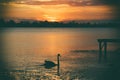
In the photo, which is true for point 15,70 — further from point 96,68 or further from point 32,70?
point 96,68

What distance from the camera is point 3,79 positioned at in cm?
4344

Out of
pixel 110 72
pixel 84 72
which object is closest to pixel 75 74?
pixel 84 72

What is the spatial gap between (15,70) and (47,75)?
7.14 metres

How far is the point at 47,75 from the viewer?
1843 inches

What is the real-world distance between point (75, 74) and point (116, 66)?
7.78 metres

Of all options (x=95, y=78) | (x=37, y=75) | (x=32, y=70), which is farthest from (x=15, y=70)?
(x=95, y=78)

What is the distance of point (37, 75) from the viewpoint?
1822 inches

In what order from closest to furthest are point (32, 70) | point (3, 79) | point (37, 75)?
1. point (3, 79)
2. point (37, 75)
3. point (32, 70)

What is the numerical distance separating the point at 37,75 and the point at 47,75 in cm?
153

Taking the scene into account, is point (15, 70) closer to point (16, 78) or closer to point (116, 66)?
point (16, 78)

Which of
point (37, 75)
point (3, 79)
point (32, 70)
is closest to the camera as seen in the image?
point (3, 79)

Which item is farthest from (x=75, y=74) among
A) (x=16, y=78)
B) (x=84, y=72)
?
(x=16, y=78)

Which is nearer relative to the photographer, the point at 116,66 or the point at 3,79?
the point at 3,79

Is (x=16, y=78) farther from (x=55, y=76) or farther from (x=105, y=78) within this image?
(x=105, y=78)
